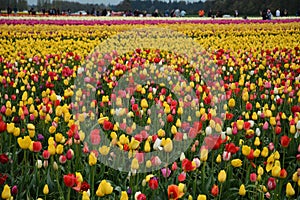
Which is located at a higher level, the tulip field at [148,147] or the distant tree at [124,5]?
the distant tree at [124,5]

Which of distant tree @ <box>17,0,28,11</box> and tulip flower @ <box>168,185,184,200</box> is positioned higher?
distant tree @ <box>17,0,28,11</box>

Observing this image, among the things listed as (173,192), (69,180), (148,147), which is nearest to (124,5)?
(148,147)

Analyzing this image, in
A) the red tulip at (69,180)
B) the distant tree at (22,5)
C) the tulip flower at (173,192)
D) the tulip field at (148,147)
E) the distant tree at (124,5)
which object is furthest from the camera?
the distant tree at (124,5)

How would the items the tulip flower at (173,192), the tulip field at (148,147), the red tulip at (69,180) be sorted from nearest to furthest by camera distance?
the tulip flower at (173,192) → the red tulip at (69,180) → the tulip field at (148,147)

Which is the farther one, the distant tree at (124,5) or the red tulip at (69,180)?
the distant tree at (124,5)

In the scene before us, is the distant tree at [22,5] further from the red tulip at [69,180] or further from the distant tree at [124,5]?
the red tulip at [69,180]

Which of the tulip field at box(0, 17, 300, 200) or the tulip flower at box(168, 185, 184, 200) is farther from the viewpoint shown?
the tulip field at box(0, 17, 300, 200)

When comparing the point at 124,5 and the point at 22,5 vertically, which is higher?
the point at 124,5

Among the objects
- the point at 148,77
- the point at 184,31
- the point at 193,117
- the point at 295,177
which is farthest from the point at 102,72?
the point at 184,31

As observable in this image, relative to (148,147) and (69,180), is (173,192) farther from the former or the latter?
(148,147)

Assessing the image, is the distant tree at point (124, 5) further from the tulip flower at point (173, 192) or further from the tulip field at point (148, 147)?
the tulip flower at point (173, 192)

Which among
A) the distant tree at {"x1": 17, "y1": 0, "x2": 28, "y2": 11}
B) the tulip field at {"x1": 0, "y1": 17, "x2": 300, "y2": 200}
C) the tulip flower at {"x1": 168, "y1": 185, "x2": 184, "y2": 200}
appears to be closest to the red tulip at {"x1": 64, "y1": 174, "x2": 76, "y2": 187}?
the tulip field at {"x1": 0, "y1": 17, "x2": 300, "y2": 200}

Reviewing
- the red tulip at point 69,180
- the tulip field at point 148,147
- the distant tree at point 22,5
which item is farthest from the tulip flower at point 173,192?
the distant tree at point 22,5

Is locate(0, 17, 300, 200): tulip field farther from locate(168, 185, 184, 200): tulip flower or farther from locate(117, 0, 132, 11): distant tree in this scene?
locate(117, 0, 132, 11): distant tree
